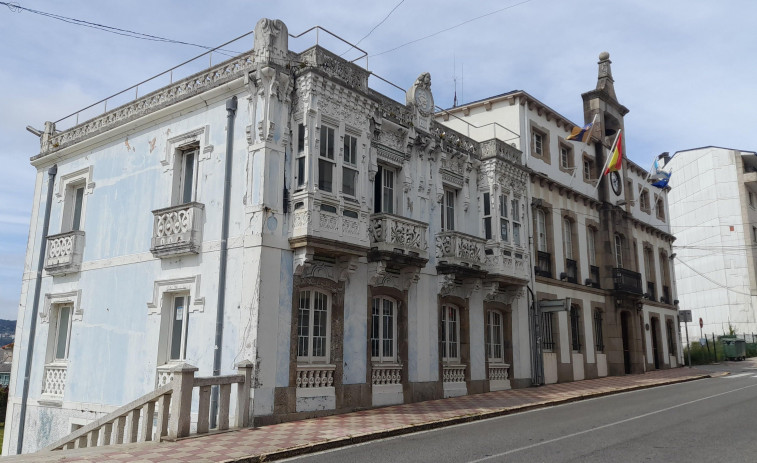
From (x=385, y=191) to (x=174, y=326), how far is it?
6765mm

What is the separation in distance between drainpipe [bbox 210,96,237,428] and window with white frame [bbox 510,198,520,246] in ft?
34.9

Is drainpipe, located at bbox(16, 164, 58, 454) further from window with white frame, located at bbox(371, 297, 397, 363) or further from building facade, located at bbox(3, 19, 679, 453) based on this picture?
window with white frame, located at bbox(371, 297, 397, 363)

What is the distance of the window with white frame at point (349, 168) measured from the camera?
1511 centimetres

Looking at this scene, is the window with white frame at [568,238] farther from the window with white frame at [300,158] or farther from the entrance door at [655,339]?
the window with white frame at [300,158]

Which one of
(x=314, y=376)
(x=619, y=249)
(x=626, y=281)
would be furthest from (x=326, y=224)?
(x=619, y=249)

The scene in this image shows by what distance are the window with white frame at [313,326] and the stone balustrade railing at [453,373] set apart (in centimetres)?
476

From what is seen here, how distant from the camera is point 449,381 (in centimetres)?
1814

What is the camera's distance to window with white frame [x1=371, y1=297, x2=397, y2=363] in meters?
16.2

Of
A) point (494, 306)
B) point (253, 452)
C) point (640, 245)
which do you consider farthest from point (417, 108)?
point (640, 245)

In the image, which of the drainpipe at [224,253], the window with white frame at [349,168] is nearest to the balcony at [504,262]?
the window with white frame at [349,168]

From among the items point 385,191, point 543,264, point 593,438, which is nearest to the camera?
point 593,438

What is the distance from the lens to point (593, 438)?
1033cm

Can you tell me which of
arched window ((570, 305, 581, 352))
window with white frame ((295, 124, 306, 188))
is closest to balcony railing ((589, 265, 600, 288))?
arched window ((570, 305, 581, 352))

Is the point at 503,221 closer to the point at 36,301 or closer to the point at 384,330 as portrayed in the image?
the point at 384,330
